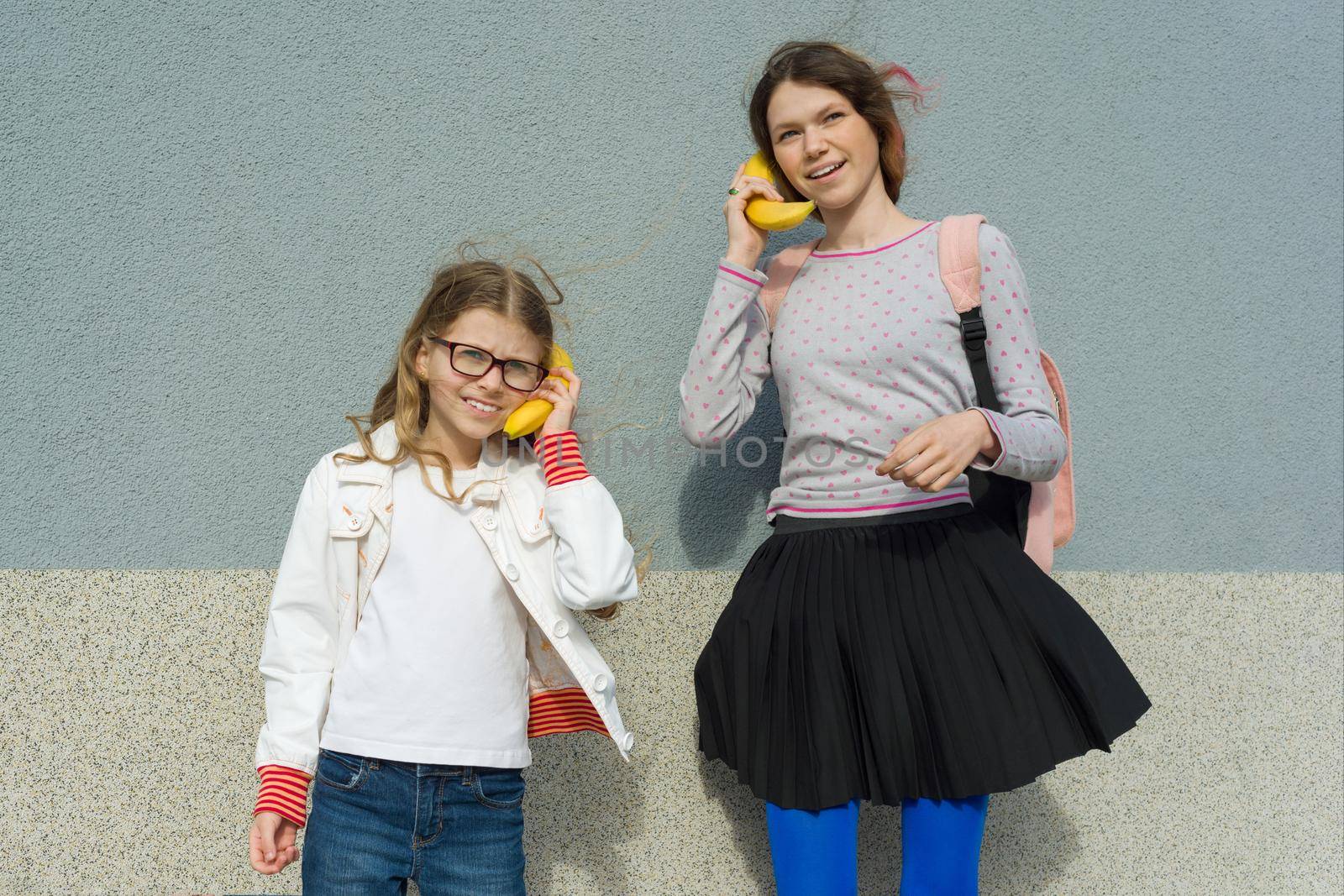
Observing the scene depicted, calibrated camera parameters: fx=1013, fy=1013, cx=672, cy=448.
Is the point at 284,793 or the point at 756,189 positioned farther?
the point at 756,189

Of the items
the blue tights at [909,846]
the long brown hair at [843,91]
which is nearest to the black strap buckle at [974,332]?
the long brown hair at [843,91]

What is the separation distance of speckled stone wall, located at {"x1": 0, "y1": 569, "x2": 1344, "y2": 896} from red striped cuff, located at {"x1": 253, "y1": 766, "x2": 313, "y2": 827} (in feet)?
2.10

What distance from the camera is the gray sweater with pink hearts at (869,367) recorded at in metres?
2.05

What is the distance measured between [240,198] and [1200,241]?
2.63 metres

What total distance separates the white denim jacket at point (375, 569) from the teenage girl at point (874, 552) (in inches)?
14.3

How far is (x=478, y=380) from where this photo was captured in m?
1.98

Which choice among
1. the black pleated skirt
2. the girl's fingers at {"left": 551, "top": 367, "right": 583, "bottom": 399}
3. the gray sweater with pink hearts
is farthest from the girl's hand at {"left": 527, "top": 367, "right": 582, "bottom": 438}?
the black pleated skirt

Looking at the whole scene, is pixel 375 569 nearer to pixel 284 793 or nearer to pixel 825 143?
pixel 284 793

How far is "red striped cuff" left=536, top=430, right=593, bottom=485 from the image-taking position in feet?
6.42

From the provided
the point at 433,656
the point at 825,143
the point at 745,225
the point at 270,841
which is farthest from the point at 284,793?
the point at 825,143

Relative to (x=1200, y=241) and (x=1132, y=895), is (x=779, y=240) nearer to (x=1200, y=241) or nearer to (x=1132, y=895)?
(x=1200, y=241)

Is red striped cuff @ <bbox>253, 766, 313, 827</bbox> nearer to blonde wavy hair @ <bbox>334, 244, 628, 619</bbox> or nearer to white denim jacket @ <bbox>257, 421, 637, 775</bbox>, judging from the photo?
white denim jacket @ <bbox>257, 421, 637, 775</bbox>

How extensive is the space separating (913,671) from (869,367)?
2.02 feet

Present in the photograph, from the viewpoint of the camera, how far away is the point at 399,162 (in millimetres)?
2533
